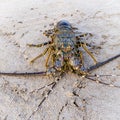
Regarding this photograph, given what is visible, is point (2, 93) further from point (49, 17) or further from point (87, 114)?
point (49, 17)

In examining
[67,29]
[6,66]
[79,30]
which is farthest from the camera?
[79,30]

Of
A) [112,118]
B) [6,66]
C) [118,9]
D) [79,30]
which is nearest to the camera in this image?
[112,118]

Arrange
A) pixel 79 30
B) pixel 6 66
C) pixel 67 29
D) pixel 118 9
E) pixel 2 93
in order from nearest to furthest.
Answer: pixel 2 93 < pixel 6 66 < pixel 67 29 < pixel 79 30 < pixel 118 9

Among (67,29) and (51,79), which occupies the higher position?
(67,29)

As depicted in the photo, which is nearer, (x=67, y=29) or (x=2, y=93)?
(x=2, y=93)

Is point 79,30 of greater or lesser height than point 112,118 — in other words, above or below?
above

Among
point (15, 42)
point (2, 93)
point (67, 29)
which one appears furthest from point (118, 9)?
point (2, 93)

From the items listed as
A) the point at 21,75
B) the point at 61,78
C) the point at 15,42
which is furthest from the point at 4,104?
the point at 15,42

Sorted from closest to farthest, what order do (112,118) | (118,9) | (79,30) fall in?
(112,118) < (79,30) < (118,9)

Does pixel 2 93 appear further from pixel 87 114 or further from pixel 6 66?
pixel 87 114

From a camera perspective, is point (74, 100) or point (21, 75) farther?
point (21, 75)
